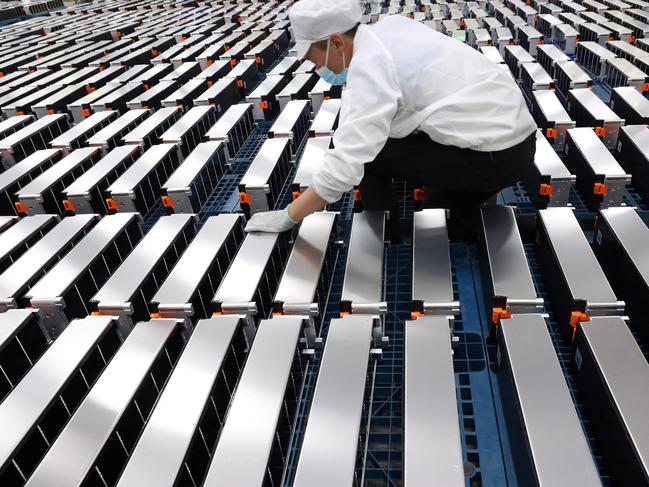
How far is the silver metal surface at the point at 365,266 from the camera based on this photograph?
2.51m

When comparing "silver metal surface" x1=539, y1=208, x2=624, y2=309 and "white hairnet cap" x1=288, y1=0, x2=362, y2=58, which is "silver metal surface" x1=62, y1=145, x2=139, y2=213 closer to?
"white hairnet cap" x1=288, y1=0, x2=362, y2=58

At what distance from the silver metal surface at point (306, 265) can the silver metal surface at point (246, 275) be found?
5.1 inches

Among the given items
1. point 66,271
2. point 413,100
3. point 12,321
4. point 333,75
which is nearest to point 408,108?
point 413,100

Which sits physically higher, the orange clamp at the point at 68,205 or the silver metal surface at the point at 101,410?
the silver metal surface at the point at 101,410

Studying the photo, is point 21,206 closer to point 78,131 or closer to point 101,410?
point 78,131

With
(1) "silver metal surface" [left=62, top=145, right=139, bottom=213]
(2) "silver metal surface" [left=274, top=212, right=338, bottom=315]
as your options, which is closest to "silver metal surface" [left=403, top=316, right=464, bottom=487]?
(2) "silver metal surface" [left=274, top=212, right=338, bottom=315]

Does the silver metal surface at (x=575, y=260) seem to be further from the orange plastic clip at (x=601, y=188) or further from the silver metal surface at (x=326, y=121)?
the silver metal surface at (x=326, y=121)

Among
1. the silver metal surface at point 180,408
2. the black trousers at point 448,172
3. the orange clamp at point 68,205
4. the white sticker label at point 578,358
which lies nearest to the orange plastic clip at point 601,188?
the black trousers at point 448,172

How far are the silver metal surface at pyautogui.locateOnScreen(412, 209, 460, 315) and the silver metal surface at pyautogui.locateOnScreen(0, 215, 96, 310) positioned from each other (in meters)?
2.16

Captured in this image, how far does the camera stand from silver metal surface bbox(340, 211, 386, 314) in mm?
2511

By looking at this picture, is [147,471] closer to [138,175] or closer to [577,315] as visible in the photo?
[577,315]

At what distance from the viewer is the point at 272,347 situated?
226 cm

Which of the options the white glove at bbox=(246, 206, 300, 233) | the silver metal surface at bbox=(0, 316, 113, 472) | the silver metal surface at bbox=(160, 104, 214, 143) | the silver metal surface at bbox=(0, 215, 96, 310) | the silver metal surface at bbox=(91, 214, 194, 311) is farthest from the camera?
the silver metal surface at bbox=(160, 104, 214, 143)

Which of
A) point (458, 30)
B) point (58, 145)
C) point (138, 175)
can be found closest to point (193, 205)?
point (138, 175)
